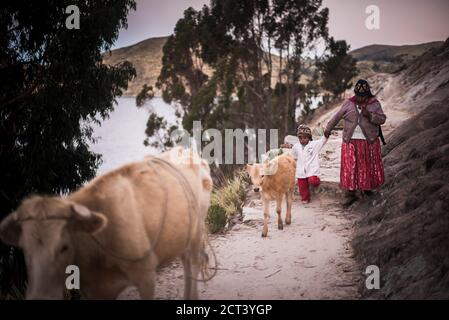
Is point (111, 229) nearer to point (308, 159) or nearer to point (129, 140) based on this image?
point (308, 159)

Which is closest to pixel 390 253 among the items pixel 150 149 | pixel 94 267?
pixel 94 267

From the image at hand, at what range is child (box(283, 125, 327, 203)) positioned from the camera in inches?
296

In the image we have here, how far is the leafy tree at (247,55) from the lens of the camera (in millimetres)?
20062

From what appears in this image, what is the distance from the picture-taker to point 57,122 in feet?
27.8

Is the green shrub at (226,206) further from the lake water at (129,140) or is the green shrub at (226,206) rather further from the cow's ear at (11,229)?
the lake water at (129,140)

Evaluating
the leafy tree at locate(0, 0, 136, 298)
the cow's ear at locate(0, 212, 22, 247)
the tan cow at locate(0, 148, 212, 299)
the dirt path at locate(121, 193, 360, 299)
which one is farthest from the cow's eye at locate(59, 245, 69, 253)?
the leafy tree at locate(0, 0, 136, 298)

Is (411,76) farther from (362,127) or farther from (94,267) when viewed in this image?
(94,267)

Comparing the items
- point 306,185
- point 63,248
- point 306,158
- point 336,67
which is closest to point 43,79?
point 306,158

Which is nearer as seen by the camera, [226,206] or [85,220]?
[85,220]

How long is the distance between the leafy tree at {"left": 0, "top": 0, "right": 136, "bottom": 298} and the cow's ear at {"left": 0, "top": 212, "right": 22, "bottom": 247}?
17.4 feet

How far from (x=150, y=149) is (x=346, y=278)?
23.1 m

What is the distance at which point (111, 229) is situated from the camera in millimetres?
2922

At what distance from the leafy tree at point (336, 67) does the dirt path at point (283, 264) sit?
56.2ft

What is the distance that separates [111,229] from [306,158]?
5329 millimetres
